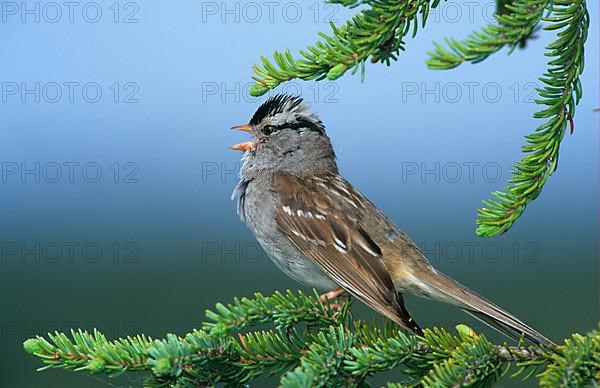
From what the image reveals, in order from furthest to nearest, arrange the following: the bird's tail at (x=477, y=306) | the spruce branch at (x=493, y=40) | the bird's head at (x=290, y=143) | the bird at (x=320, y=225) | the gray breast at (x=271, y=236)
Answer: the bird's head at (x=290, y=143)
the gray breast at (x=271, y=236)
the bird at (x=320, y=225)
the bird's tail at (x=477, y=306)
the spruce branch at (x=493, y=40)

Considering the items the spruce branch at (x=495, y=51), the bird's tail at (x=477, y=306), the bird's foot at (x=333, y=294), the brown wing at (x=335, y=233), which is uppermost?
the spruce branch at (x=495, y=51)

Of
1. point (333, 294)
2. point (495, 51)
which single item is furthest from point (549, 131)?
point (333, 294)

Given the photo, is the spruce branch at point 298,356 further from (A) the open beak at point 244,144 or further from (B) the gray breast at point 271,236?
(A) the open beak at point 244,144

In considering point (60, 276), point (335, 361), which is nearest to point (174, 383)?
→ point (335, 361)

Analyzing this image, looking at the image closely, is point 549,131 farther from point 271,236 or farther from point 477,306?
point 271,236

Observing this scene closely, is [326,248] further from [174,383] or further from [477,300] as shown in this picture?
[174,383]

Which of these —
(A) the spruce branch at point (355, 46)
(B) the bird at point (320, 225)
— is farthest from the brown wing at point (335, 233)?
(A) the spruce branch at point (355, 46)

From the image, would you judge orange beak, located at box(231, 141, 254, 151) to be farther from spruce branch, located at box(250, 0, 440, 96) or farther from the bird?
spruce branch, located at box(250, 0, 440, 96)
